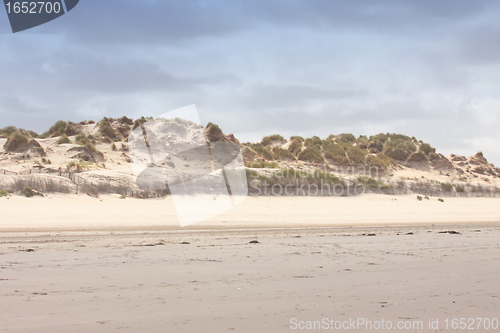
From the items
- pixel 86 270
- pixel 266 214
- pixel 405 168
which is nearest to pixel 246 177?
pixel 266 214

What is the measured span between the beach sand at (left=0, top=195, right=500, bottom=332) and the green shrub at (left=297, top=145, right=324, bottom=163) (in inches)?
981

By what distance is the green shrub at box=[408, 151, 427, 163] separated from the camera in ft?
139

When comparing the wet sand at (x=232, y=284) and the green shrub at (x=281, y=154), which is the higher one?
the green shrub at (x=281, y=154)

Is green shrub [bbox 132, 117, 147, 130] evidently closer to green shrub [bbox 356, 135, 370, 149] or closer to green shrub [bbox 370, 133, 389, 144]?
green shrub [bbox 356, 135, 370, 149]

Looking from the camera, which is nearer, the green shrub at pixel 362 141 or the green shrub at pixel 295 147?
the green shrub at pixel 295 147

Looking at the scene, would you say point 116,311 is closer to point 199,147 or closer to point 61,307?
point 61,307

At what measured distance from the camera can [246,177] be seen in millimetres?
24297

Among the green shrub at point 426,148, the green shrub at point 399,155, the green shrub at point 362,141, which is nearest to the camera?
the green shrub at point 399,155

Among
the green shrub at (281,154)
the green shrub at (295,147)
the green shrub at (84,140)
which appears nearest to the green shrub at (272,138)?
the green shrub at (295,147)

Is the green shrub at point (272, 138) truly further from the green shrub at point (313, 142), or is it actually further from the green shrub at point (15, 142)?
the green shrub at point (15, 142)

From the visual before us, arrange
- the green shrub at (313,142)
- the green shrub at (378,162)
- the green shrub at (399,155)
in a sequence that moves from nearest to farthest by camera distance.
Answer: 1. the green shrub at (378,162)
2. the green shrub at (313,142)
3. the green shrub at (399,155)

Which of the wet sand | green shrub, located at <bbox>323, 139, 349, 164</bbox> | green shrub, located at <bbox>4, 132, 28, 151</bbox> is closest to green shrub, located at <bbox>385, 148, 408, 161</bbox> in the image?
green shrub, located at <bbox>323, 139, 349, 164</bbox>

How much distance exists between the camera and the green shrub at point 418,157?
42219 millimetres

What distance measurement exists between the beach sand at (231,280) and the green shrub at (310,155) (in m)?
24.9
